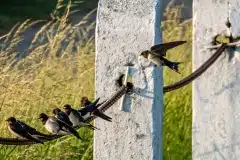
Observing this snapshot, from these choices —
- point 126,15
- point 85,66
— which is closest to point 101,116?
point 126,15

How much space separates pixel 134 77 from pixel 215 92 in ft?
2.82

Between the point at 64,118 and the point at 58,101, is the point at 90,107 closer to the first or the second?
the point at 64,118

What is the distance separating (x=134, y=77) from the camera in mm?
3760

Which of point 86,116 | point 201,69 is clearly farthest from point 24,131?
point 201,69

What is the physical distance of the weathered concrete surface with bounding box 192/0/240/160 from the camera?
448 cm

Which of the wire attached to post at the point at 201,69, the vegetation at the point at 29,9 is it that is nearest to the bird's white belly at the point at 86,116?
the wire attached to post at the point at 201,69

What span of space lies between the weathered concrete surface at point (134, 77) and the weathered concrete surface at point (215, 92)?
76cm

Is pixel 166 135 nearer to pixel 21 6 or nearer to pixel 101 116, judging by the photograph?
pixel 101 116

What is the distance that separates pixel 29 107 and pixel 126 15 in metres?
2.16

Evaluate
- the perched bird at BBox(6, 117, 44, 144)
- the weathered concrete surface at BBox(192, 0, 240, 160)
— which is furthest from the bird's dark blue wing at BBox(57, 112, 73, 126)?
the weathered concrete surface at BBox(192, 0, 240, 160)

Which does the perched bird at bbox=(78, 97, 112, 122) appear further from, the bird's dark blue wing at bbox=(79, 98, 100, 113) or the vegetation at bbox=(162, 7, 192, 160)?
the vegetation at bbox=(162, 7, 192, 160)

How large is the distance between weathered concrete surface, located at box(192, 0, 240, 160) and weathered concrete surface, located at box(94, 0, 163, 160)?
2.50 ft

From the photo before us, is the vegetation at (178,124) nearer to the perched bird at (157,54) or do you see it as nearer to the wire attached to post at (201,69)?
the wire attached to post at (201,69)

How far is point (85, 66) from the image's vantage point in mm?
6434
